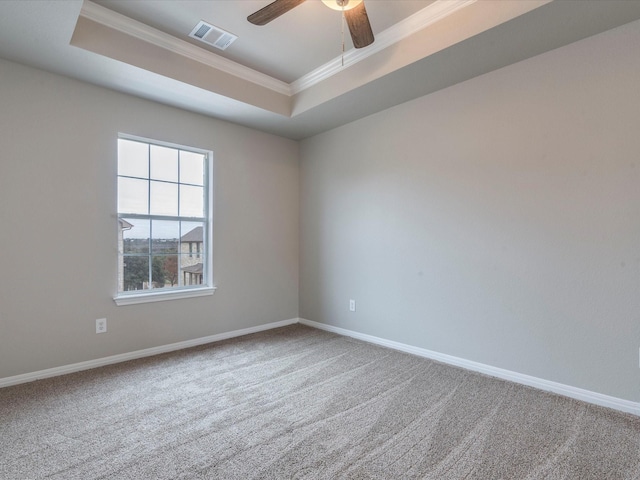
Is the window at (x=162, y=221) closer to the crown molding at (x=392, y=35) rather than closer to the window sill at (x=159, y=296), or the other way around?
the window sill at (x=159, y=296)

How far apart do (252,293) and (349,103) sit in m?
2.39

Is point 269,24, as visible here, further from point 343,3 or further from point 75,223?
point 75,223

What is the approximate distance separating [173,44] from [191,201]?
1.49 m

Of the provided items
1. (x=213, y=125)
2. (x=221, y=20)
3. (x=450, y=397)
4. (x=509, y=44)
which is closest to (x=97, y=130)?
(x=213, y=125)

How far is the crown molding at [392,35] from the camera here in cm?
231

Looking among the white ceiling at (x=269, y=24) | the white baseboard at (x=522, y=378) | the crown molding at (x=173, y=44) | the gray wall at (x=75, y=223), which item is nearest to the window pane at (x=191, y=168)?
the gray wall at (x=75, y=223)

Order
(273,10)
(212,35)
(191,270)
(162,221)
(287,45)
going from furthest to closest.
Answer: (191,270), (162,221), (287,45), (212,35), (273,10)

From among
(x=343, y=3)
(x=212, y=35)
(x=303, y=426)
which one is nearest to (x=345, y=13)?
(x=343, y=3)

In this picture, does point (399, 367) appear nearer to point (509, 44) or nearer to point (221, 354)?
point (221, 354)

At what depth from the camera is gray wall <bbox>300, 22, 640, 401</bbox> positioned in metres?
2.17

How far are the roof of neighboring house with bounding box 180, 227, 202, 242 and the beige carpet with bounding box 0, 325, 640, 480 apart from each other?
1.29m

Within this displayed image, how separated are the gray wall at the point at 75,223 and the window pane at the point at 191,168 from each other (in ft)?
0.50

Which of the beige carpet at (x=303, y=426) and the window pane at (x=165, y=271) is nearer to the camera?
the beige carpet at (x=303, y=426)

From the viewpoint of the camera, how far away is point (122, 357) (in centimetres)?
303
